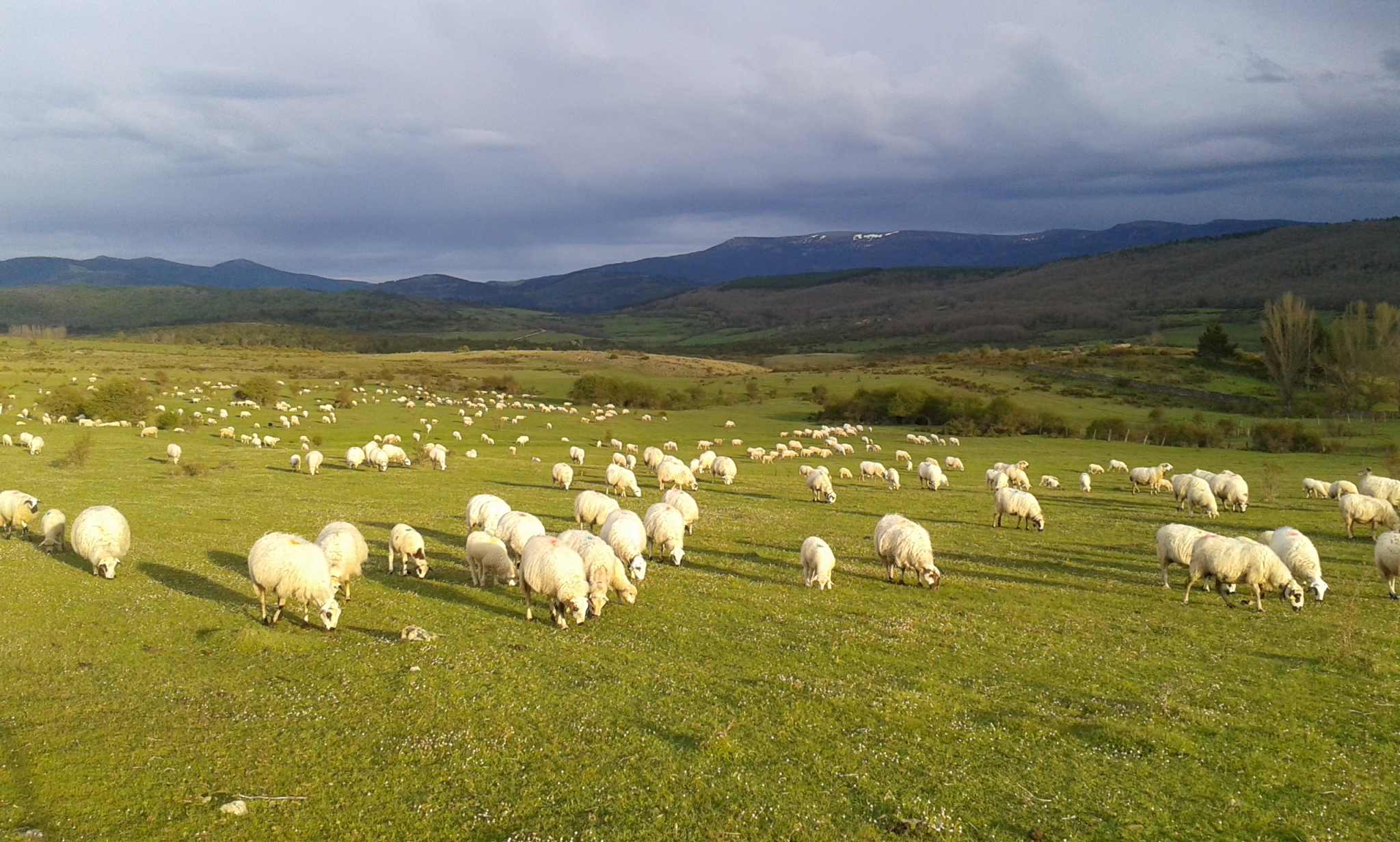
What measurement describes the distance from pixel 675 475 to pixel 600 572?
17.2 meters

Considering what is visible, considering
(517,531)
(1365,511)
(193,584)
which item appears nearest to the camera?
(193,584)

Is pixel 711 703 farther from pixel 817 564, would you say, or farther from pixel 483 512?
pixel 483 512

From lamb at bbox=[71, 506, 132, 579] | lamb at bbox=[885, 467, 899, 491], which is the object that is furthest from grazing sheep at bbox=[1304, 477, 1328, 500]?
lamb at bbox=[71, 506, 132, 579]

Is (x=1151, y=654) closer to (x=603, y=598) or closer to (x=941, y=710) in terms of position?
(x=941, y=710)

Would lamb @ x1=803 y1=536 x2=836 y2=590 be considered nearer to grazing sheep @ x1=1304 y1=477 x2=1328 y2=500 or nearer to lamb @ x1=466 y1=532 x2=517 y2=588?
lamb @ x1=466 y1=532 x2=517 y2=588

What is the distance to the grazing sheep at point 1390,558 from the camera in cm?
1719

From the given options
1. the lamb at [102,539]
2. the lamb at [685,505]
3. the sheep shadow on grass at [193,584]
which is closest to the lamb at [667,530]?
the lamb at [685,505]

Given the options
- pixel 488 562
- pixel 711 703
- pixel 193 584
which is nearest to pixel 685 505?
pixel 488 562

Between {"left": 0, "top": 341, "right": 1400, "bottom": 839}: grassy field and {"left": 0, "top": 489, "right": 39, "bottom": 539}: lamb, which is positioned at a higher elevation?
{"left": 0, "top": 489, "right": 39, "bottom": 539}: lamb

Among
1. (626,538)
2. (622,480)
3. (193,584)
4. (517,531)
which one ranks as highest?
(517,531)

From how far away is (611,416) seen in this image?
70188mm

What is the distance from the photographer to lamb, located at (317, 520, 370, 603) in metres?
15.4

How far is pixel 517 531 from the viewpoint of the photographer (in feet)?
59.1

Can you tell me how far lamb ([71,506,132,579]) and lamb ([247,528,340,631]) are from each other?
5071 millimetres
